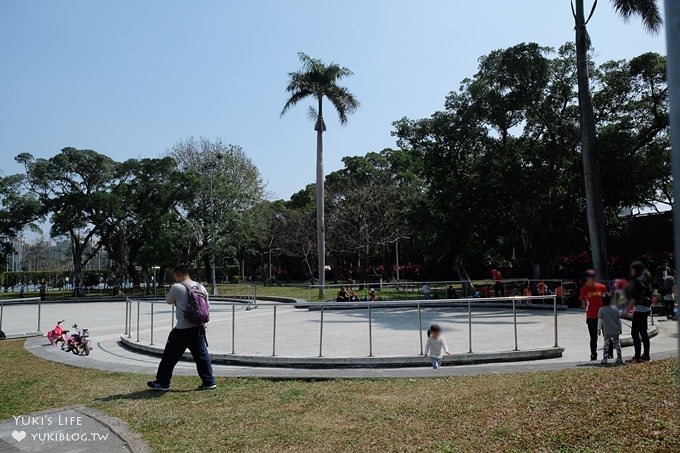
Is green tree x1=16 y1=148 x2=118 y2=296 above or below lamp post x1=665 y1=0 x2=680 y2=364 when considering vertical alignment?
above

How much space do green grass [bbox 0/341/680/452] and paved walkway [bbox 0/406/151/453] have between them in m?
0.20

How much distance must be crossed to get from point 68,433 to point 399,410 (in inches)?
145

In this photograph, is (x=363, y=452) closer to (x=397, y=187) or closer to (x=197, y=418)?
(x=197, y=418)

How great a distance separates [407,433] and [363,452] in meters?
0.61

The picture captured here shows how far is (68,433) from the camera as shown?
5.91 metres

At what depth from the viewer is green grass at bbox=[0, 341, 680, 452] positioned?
4.81 metres

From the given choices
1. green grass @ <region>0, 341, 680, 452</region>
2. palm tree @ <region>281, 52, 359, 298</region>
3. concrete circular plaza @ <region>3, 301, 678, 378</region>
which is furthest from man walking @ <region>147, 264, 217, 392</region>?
palm tree @ <region>281, 52, 359, 298</region>

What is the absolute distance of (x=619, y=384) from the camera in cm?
615

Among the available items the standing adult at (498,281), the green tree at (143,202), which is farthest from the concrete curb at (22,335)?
the green tree at (143,202)

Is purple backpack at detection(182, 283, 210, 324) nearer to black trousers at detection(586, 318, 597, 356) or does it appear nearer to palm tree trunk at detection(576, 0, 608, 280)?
black trousers at detection(586, 318, 597, 356)

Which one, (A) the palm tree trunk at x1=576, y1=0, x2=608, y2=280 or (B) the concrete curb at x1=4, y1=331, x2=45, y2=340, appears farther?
(B) the concrete curb at x1=4, y1=331, x2=45, y2=340

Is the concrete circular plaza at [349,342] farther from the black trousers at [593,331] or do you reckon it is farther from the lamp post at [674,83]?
the lamp post at [674,83]

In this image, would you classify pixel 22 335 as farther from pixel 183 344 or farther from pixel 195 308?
pixel 195 308

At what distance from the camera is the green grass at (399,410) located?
15.8 ft
